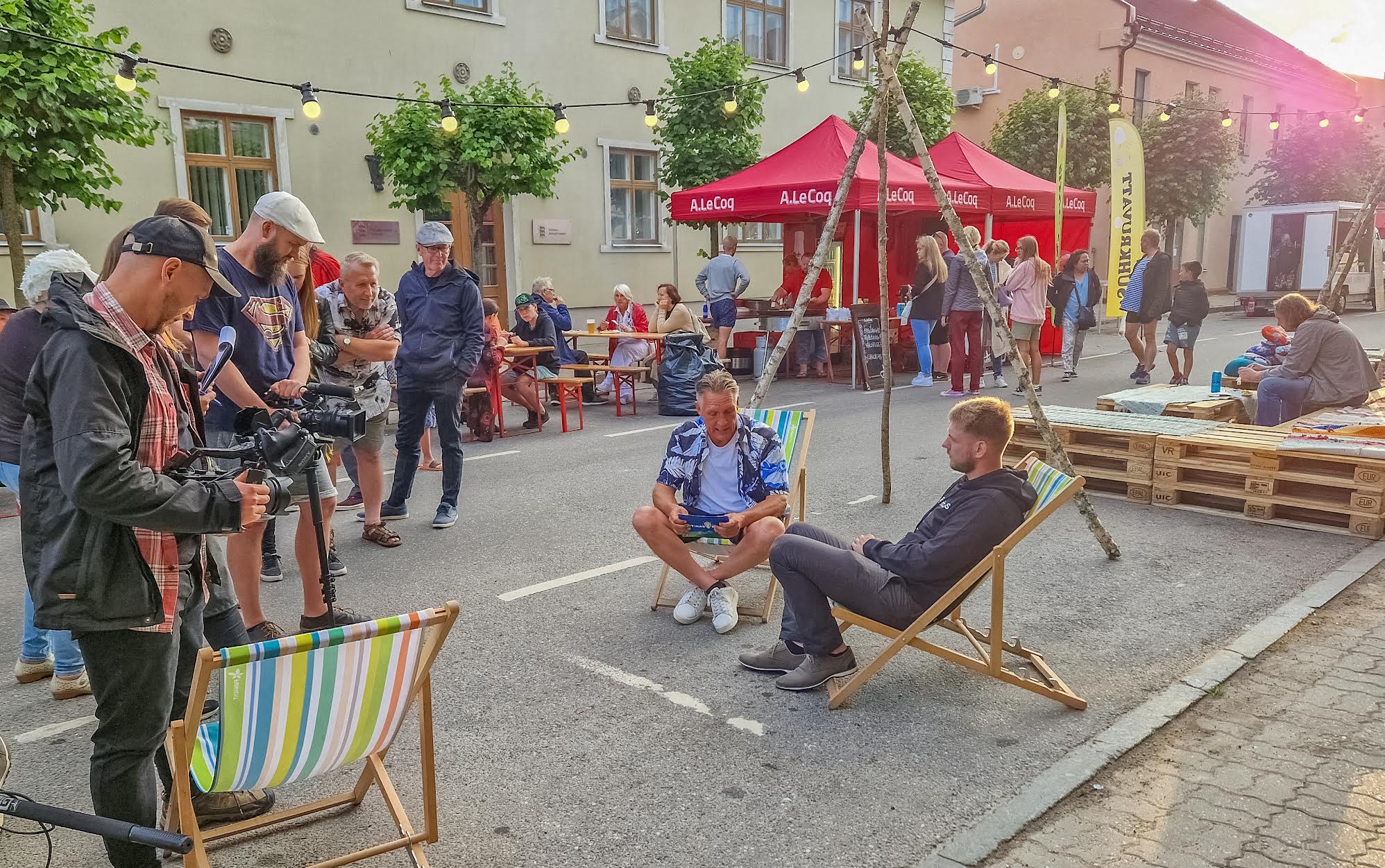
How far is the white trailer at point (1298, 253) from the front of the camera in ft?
84.3

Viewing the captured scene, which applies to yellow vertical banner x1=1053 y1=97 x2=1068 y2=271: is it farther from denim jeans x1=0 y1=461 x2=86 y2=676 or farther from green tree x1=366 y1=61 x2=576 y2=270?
denim jeans x1=0 y1=461 x2=86 y2=676

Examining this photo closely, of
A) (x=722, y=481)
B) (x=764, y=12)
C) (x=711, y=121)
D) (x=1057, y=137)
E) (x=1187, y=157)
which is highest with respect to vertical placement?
(x=764, y=12)

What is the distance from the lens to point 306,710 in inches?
94.0

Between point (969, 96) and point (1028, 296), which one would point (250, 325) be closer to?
point (1028, 296)

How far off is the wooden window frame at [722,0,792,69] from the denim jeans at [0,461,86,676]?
17452mm

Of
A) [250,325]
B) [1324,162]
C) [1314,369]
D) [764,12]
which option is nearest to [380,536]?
[250,325]

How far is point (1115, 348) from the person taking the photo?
56.5 feet

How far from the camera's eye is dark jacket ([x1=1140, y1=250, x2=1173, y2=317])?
12.3 metres

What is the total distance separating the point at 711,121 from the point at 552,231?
126 inches

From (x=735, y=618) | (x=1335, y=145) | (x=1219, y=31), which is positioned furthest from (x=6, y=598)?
(x=1219, y=31)

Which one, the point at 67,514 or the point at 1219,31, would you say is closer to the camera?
the point at 67,514

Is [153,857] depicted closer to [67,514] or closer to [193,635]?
[193,635]

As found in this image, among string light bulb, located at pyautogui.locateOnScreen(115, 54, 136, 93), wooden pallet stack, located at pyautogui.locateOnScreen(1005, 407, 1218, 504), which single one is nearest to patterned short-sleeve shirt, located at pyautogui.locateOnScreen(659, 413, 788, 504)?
wooden pallet stack, located at pyautogui.locateOnScreen(1005, 407, 1218, 504)

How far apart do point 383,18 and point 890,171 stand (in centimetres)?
772
